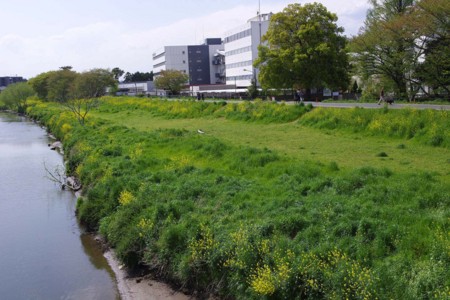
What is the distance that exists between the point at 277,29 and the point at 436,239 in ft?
124

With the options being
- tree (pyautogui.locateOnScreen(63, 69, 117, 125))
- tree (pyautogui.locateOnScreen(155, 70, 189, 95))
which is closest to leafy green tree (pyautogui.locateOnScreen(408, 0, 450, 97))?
tree (pyautogui.locateOnScreen(63, 69, 117, 125))

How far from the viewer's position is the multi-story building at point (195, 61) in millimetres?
107500

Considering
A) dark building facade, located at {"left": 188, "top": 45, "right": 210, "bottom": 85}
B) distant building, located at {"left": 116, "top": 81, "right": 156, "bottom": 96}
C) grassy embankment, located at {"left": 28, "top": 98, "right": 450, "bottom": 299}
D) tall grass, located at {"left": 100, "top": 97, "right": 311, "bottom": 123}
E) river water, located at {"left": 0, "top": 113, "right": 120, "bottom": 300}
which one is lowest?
river water, located at {"left": 0, "top": 113, "right": 120, "bottom": 300}

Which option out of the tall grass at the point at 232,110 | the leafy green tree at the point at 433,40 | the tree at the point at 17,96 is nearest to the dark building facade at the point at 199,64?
the tree at the point at 17,96

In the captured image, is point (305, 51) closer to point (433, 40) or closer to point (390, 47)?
point (390, 47)

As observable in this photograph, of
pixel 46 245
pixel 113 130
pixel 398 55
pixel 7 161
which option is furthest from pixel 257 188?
pixel 398 55

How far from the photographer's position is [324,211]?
10477 millimetres

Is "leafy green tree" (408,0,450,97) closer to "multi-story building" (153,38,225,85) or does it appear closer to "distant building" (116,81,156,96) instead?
"multi-story building" (153,38,225,85)

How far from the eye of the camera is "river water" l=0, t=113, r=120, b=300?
1237cm

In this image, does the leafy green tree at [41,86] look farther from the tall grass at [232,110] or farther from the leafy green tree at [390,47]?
the leafy green tree at [390,47]

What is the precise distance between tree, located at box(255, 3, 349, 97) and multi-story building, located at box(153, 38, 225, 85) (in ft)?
208

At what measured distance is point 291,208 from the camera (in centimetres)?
1123

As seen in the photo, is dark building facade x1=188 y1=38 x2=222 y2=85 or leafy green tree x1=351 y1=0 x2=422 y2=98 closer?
leafy green tree x1=351 y1=0 x2=422 y2=98

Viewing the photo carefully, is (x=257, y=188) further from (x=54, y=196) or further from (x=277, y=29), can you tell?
(x=277, y=29)
